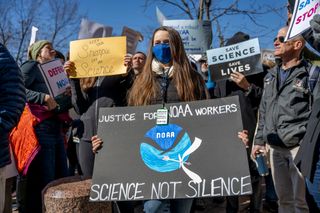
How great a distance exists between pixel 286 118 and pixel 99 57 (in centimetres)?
168

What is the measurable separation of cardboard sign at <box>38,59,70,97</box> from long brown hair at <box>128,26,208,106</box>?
51.3 inches

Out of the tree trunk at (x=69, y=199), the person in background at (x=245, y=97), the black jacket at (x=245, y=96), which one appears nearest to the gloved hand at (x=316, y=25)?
the person in background at (x=245, y=97)

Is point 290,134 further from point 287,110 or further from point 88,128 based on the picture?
point 88,128

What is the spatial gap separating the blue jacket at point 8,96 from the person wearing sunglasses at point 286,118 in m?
2.08

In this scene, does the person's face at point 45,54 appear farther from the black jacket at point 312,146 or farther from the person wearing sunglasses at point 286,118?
the black jacket at point 312,146

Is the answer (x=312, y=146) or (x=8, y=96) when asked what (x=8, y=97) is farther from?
(x=312, y=146)

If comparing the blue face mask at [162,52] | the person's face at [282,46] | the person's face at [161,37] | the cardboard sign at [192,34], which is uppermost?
the cardboard sign at [192,34]

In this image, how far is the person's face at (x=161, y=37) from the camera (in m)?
2.78

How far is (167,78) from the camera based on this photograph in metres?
2.78

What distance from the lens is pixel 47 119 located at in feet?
12.8

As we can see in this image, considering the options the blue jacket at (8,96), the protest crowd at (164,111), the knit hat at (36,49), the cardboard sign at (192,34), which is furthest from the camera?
the cardboard sign at (192,34)

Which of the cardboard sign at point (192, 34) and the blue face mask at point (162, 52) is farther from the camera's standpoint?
the cardboard sign at point (192, 34)

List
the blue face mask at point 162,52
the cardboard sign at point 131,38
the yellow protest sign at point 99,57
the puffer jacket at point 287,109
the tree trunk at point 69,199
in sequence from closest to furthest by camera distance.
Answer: the blue face mask at point 162,52 < the tree trunk at point 69,199 < the puffer jacket at point 287,109 < the yellow protest sign at point 99,57 < the cardboard sign at point 131,38

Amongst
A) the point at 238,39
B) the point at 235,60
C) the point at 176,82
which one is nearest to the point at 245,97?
the point at 235,60
